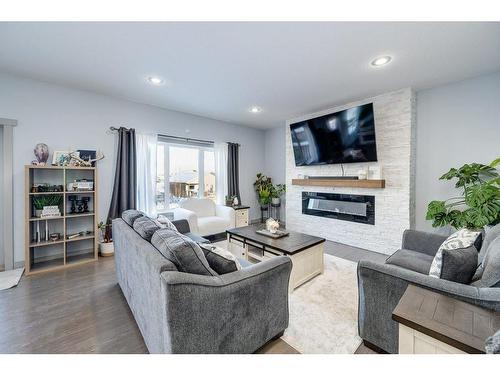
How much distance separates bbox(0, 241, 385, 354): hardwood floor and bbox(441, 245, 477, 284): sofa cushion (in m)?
0.76

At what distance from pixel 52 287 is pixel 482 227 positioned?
15.6ft

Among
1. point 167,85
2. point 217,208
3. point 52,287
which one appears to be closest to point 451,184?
point 217,208

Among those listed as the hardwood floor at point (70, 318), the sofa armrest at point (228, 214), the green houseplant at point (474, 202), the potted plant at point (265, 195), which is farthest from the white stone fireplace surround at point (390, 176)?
the hardwood floor at point (70, 318)

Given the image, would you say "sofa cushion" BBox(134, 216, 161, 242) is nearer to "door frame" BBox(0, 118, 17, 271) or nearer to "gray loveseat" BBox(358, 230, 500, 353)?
"gray loveseat" BBox(358, 230, 500, 353)

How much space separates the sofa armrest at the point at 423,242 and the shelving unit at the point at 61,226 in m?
4.05

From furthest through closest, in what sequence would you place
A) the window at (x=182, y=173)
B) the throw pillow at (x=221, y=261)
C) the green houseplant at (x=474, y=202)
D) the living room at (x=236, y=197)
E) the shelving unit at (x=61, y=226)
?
the window at (x=182, y=173)
the shelving unit at (x=61, y=226)
the green houseplant at (x=474, y=202)
the throw pillow at (x=221, y=261)
the living room at (x=236, y=197)

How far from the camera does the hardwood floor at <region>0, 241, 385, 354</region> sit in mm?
1492

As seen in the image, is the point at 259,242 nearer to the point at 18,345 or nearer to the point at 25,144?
the point at 18,345

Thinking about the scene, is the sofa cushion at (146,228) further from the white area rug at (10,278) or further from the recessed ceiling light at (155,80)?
the recessed ceiling light at (155,80)

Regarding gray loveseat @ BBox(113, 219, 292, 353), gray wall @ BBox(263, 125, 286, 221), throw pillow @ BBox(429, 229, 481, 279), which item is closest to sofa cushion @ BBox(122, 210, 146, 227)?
gray loveseat @ BBox(113, 219, 292, 353)

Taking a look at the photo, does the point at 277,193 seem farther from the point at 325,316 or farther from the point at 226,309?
the point at 226,309

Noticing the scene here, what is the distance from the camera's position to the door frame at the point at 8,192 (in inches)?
107

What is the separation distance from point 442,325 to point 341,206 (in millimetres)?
3175

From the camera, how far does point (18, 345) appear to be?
150cm
